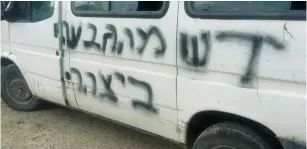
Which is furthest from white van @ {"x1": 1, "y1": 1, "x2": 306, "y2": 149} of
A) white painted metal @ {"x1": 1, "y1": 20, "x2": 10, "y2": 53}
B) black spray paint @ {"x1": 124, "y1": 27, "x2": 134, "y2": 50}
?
white painted metal @ {"x1": 1, "y1": 20, "x2": 10, "y2": 53}

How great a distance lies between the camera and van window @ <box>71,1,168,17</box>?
9.78 feet

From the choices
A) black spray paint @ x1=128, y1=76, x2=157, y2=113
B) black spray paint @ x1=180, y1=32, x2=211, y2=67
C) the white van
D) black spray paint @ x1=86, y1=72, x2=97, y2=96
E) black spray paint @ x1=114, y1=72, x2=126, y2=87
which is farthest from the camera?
black spray paint @ x1=86, y1=72, x2=97, y2=96

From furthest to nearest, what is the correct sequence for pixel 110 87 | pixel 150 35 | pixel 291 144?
pixel 110 87
pixel 150 35
pixel 291 144

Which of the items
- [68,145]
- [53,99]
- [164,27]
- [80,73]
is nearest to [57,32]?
[80,73]

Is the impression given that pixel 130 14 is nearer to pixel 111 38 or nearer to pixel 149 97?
pixel 111 38

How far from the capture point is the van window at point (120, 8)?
2.98m

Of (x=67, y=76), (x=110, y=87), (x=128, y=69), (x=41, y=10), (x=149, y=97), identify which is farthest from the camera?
(x=41, y=10)

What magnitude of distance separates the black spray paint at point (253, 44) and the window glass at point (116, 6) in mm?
680

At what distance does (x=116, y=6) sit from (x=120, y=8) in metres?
0.05

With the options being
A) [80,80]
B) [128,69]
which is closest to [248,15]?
[128,69]

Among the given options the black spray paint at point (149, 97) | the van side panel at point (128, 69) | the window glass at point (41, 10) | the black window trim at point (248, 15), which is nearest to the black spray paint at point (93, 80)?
the van side panel at point (128, 69)

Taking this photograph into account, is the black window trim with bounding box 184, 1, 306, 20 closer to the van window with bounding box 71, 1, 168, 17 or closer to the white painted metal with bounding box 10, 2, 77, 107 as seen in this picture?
the van window with bounding box 71, 1, 168, 17

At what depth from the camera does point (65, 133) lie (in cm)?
427

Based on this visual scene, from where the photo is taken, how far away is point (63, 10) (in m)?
3.84
